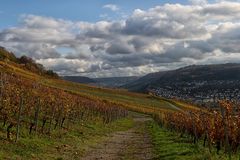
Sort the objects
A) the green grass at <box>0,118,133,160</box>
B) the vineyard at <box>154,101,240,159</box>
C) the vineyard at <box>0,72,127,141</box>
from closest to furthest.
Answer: the green grass at <box>0,118,133,160</box> < the vineyard at <box>154,101,240,159</box> < the vineyard at <box>0,72,127,141</box>

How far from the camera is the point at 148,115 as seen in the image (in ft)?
400

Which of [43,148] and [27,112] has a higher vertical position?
[27,112]

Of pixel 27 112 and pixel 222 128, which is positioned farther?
pixel 27 112

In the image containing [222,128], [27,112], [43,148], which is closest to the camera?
[43,148]

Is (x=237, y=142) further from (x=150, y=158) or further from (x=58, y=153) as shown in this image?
(x=58, y=153)

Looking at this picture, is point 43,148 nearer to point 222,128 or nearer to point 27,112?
point 27,112

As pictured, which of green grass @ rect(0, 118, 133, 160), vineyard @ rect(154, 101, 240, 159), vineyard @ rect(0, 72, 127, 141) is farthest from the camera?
vineyard @ rect(0, 72, 127, 141)

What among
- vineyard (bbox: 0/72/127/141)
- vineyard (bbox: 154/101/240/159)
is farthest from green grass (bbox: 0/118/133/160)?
vineyard (bbox: 154/101/240/159)

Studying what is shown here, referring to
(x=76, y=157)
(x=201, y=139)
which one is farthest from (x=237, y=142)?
(x=201, y=139)

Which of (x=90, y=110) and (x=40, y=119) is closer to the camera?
(x=40, y=119)

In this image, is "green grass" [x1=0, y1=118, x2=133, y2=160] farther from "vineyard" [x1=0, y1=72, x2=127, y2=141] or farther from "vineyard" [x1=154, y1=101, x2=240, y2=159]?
"vineyard" [x1=154, y1=101, x2=240, y2=159]

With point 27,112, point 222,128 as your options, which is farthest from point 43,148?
point 222,128

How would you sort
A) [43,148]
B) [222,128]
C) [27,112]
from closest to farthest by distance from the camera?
[43,148] < [222,128] < [27,112]

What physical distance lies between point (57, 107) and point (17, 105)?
348 inches
